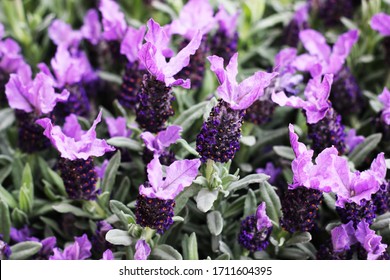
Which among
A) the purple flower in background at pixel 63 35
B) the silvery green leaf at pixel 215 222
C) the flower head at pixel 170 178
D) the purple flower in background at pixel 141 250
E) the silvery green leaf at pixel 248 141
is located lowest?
the purple flower in background at pixel 141 250

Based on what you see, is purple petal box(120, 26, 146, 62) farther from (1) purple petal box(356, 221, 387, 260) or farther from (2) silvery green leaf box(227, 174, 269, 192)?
(1) purple petal box(356, 221, 387, 260)

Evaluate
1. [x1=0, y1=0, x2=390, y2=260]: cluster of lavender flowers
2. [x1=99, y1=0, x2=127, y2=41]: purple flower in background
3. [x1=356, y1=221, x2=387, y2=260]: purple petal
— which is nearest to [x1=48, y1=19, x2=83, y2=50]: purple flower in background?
[x1=0, y1=0, x2=390, y2=260]: cluster of lavender flowers

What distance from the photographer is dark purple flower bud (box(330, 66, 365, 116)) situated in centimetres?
166

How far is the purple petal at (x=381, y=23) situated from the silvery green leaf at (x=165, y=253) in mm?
880

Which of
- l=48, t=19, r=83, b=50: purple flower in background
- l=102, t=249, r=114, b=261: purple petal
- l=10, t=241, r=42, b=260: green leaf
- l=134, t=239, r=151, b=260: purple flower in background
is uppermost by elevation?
l=48, t=19, r=83, b=50: purple flower in background

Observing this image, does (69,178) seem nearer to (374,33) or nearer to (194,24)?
(194,24)

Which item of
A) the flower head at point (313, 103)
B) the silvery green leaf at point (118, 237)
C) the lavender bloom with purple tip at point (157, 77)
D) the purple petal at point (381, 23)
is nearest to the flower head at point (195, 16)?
the lavender bloom with purple tip at point (157, 77)

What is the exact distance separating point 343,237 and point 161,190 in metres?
0.42

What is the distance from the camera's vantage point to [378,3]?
1.86 m

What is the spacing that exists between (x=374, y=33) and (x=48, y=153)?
108 centimetres

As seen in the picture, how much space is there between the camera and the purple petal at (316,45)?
1.65 metres

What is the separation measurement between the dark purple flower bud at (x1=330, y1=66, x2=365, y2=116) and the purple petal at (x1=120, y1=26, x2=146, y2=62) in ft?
1.81

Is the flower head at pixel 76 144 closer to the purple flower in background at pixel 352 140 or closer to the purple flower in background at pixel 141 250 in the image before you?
the purple flower in background at pixel 141 250
